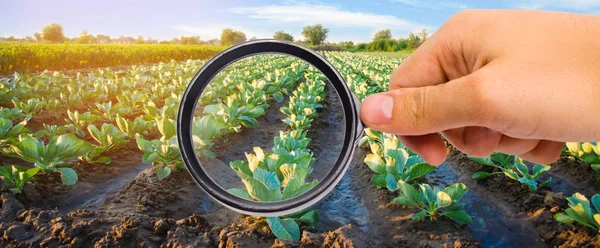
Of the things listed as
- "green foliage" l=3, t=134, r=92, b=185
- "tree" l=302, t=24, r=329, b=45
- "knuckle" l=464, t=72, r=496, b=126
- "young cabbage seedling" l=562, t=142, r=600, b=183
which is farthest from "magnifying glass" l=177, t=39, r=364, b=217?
"tree" l=302, t=24, r=329, b=45

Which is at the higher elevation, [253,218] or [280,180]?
[280,180]

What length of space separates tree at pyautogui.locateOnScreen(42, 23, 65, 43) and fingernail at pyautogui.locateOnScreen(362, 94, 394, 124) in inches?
3245

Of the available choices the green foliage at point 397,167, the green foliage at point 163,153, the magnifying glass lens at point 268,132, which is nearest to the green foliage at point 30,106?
the magnifying glass lens at point 268,132

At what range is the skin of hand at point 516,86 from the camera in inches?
54.2

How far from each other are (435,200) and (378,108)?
1.85 meters

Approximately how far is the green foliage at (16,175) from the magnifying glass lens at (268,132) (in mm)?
1473

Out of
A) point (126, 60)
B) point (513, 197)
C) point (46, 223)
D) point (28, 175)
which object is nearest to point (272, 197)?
point (46, 223)

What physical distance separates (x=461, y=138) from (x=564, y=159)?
313 centimetres

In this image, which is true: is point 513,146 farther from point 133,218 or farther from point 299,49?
point 133,218

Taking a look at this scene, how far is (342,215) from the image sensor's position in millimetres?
3396

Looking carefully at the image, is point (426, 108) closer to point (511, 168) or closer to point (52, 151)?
point (511, 168)

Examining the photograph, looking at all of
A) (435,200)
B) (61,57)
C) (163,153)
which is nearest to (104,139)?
(163,153)

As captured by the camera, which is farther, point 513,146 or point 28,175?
point 28,175

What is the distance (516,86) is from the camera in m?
1.38
